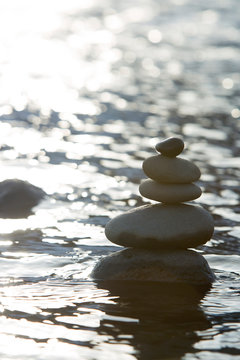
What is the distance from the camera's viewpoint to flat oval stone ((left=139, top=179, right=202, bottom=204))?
23.0ft

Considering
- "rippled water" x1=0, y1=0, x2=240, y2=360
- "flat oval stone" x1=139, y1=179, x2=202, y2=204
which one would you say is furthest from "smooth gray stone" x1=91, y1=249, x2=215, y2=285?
"flat oval stone" x1=139, y1=179, x2=202, y2=204

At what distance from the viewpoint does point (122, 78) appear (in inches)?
669

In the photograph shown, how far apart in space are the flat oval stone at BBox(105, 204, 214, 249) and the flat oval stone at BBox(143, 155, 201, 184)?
0.81 ft

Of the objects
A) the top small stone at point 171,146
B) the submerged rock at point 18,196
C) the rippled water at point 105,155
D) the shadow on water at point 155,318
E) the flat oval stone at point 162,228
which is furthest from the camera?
the submerged rock at point 18,196

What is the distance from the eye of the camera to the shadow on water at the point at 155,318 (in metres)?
5.52

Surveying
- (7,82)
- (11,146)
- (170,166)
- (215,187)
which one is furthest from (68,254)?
(7,82)

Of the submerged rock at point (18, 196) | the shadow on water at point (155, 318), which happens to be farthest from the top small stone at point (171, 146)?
the submerged rock at point (18, 196)

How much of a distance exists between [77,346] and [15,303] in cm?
100

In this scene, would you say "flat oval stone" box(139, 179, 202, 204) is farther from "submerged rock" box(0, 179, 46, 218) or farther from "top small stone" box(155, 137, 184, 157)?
"submerged rock" box(0, 179, 46, 218)

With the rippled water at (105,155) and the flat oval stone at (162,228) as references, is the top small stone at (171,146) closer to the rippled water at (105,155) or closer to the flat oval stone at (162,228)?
the flat oval stone at (162,228)

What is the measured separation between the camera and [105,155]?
1157cm

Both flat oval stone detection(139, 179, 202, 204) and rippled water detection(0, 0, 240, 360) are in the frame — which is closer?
rippled water detection(0, 0, 240, 360)

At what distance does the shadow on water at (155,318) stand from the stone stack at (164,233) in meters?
0.13

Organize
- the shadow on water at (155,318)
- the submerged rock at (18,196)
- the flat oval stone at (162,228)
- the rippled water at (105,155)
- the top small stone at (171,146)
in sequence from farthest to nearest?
the submerged rock at (18,196)
the top small stone at (171,146)
the flat oval stone at (162,228)
the rippled water at (105,155)
the shadow on water at (155,318)
